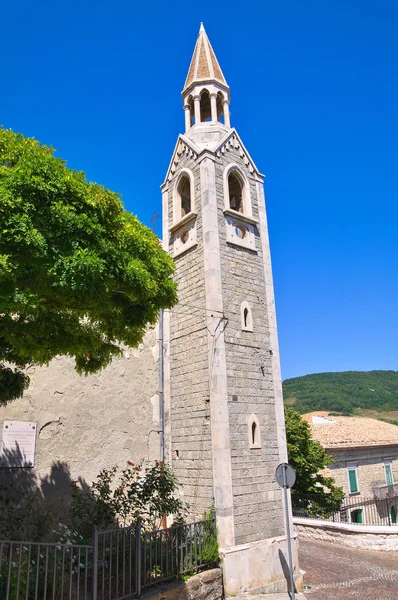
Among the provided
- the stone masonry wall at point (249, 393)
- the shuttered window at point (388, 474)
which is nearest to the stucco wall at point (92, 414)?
the stone masonry wall at point (249, 393)

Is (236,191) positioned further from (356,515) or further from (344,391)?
(344,391)

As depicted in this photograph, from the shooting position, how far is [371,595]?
9.51 meters

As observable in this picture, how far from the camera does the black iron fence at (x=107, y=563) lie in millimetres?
6762

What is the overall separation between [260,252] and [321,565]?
8878mm

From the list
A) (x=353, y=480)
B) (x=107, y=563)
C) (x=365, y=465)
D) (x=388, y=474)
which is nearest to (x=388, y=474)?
(x=388, y=474)

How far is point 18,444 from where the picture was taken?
9852mm

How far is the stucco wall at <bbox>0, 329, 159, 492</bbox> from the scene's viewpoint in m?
10.3

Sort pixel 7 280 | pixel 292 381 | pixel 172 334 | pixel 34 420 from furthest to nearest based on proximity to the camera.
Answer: pixel 292 381 < pixel 172 334 < pixel 34 420 < pixel 7 280

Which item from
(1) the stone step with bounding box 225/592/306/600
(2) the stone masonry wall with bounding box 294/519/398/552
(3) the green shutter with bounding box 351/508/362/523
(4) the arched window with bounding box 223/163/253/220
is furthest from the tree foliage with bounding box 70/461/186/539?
(3) the green shutter with bounding box 351/508/362/523

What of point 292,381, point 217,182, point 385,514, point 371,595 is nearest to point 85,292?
point 217,182

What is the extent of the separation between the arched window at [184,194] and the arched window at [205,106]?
3215mm

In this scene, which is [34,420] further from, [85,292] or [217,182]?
[217,182]

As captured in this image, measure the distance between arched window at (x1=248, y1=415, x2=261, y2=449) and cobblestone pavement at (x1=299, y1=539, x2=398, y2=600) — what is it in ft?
11.3

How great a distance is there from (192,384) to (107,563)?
4.54 m
